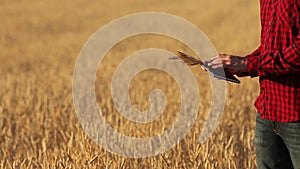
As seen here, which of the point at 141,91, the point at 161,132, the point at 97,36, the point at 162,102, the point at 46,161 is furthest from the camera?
the point at 97,36

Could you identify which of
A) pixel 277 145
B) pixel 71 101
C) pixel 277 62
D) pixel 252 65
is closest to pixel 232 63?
pixel 252 65

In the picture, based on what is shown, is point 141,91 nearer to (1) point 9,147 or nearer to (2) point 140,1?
(1) point 9,147

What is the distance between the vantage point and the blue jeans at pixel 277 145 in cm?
250

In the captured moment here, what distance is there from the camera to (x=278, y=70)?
A: 7.93 feet

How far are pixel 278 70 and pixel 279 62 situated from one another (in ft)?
0.12

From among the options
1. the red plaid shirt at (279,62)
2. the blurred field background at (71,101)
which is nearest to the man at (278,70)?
the red plaid shirt at (279,62)

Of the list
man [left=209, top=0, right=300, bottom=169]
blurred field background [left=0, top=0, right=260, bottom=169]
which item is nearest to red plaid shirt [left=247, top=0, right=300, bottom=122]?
man [left=209, top=0, right=300, bottom=169]

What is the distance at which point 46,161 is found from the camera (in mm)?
3850

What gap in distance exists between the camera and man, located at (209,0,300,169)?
2.40 m

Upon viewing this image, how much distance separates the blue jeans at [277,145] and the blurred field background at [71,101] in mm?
850

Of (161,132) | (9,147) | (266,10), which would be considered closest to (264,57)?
(266,10)

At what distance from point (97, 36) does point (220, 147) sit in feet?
38.4

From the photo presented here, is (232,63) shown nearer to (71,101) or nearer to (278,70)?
(278,70)

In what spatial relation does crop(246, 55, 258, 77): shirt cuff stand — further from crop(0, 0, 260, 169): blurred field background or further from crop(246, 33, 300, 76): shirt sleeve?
crop(0, 0, 260, 169): blurred field background
